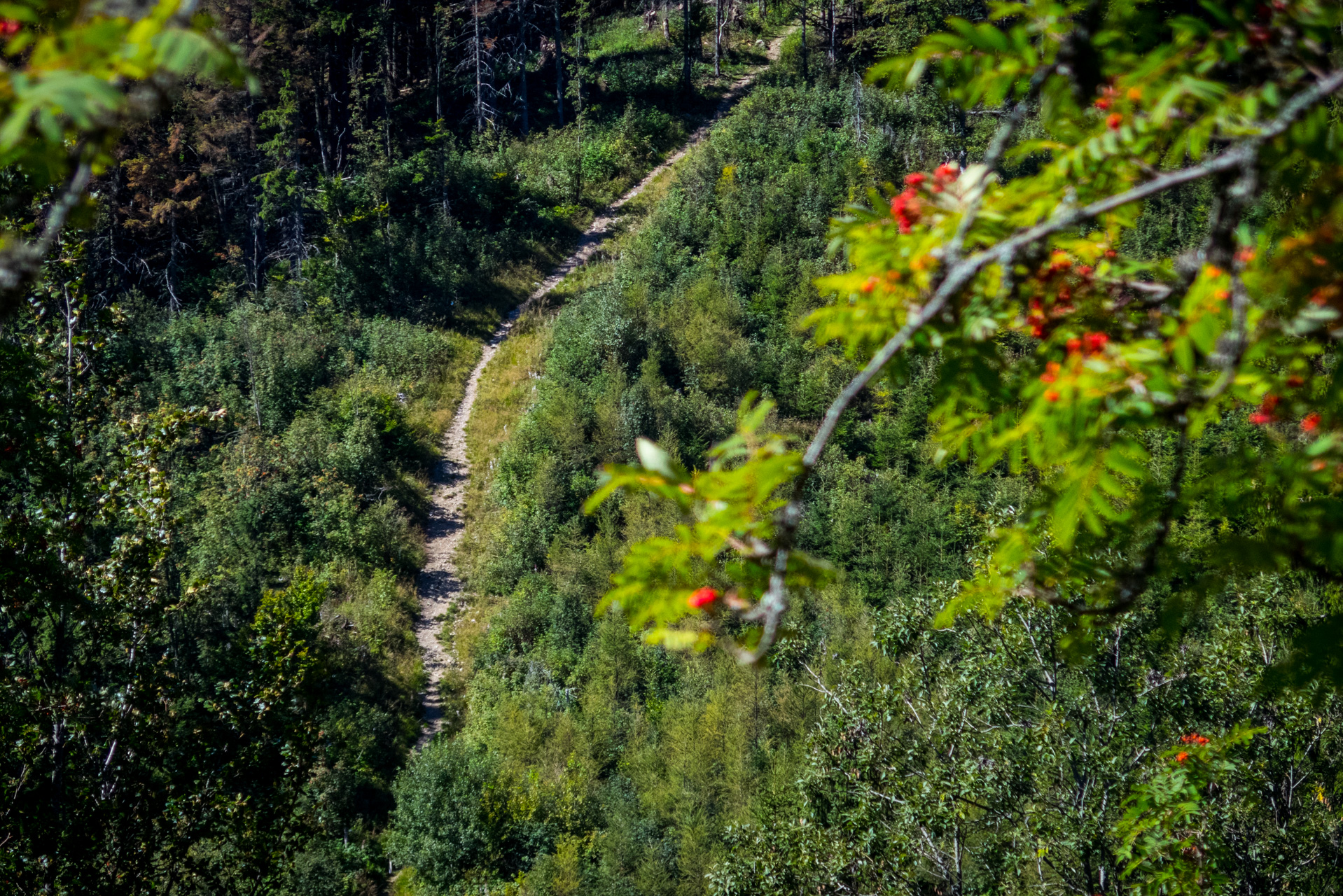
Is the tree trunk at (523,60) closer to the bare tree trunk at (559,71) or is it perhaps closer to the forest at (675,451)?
the forest at (675,451)

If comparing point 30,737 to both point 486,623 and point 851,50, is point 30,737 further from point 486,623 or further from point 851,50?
point 851,50

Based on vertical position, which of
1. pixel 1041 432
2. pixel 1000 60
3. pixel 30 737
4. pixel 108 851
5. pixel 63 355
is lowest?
pixel 108 851

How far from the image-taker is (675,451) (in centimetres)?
1549

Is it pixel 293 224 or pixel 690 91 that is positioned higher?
pixel 690 91

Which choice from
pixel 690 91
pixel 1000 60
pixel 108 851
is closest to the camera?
pixel 1000 60

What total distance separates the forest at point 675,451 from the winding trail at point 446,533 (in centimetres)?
21

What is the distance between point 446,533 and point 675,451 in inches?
192

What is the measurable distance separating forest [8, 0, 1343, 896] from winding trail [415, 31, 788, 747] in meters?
0.21

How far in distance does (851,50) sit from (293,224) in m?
21.0

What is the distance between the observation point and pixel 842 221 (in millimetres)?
1872

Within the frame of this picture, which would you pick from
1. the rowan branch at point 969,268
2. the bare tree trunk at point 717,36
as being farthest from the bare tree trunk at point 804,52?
the rowan branch at point 969,268

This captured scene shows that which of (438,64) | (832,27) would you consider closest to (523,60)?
(438,64)

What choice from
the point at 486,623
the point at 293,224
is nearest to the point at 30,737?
the point at 486,623

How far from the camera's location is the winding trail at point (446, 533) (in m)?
13.6
